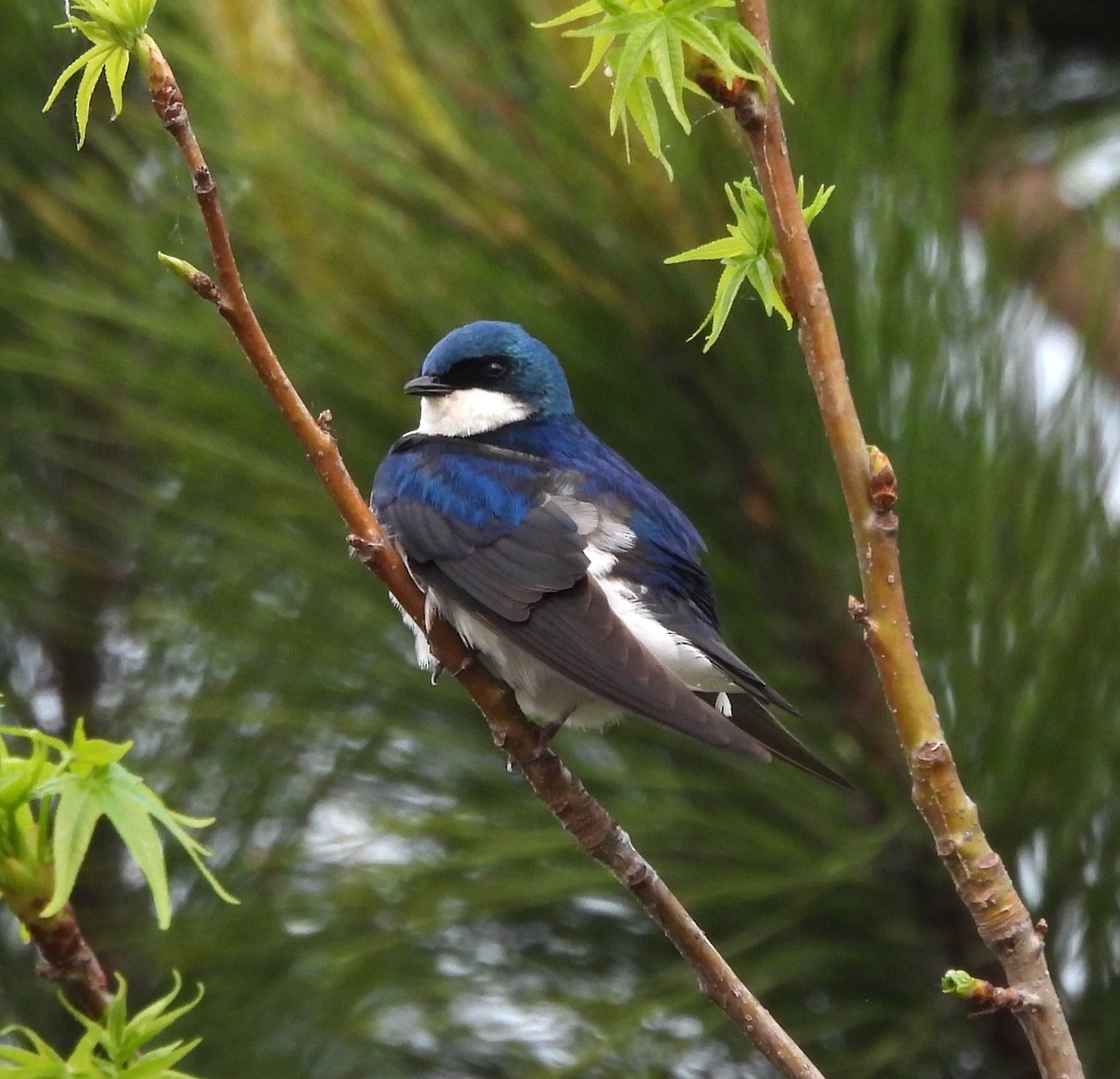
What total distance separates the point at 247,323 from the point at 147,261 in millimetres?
802

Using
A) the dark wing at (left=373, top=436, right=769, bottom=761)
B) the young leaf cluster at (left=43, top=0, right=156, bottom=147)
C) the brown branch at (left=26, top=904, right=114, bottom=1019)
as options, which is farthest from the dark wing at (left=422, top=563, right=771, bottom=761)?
the young leaf cluster at (left=43, top=0, right=156, bottom=147)

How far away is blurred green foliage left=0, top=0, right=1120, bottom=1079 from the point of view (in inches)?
56.4

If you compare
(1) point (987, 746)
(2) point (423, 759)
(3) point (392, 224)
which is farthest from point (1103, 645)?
(3) point (392, 224)

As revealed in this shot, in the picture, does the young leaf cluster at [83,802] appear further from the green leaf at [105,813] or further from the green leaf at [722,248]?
the green leaf at [722,248]

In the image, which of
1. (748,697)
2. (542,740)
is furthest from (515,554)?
(542,740)

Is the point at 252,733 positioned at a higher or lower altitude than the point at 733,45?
lower

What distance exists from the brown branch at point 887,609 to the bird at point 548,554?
0.42 metres

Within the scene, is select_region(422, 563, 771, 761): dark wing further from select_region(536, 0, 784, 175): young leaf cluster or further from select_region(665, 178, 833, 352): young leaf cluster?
select_region(536, 0, 784, 175): young leaf cluster

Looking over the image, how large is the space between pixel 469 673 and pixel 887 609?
1.27 ft

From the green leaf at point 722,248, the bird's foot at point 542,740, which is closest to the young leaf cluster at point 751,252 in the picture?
the green leaf at point 722,248

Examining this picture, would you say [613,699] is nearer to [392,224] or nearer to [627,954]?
[627,954]

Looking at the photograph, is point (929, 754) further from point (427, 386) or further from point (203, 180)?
point (427, 386)

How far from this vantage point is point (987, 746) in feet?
4.69

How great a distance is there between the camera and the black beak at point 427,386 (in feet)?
5.05
